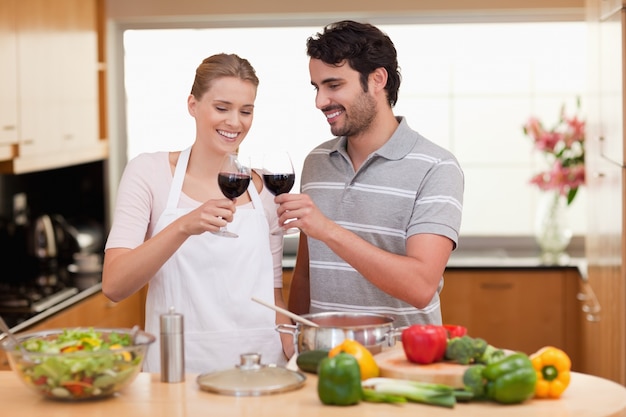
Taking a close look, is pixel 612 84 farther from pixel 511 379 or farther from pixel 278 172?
pixel 511 379

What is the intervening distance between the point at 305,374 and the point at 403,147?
2.85 ft

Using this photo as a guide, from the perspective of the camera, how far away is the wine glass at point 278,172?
2.37 metres

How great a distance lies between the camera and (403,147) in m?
2.74

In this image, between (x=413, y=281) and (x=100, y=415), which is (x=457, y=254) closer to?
(x=413, y=281)

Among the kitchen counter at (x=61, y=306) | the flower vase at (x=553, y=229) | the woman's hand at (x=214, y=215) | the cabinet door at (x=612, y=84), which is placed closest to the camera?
the woman's hand at (x=214, y=215)

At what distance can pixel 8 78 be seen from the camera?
3.90 metres

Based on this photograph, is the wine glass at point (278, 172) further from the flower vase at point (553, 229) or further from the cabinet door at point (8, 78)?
the flower vase at point (553, 229)

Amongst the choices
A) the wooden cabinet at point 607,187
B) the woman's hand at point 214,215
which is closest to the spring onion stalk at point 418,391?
the woman's hand at point 214,215

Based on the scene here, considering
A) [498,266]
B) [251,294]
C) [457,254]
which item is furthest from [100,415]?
[457,254]

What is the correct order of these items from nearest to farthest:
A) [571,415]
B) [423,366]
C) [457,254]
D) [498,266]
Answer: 1. [571,415]
2. [423,366]
3. [498,266]
4. [457,254]

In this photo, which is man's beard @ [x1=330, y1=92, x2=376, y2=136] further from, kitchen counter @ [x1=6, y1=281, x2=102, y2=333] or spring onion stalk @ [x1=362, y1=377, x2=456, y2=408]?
kitchen counter @ [x1=6, y1=281, x2=102, y2=333]

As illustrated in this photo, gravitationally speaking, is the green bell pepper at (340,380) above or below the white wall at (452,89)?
below

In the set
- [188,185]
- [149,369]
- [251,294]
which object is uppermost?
[188,185]

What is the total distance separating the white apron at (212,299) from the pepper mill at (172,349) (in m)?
0.51
